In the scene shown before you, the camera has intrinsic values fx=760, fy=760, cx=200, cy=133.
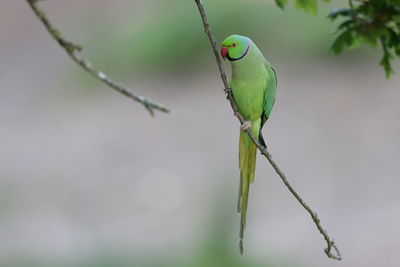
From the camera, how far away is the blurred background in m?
6.70

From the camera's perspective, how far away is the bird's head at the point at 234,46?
1.08 metres

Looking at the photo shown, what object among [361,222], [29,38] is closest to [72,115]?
[29,38]

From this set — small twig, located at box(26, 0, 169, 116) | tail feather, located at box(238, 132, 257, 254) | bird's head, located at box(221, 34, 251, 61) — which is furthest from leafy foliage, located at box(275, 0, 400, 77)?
small twig, located at box(26, 0, 169, 116)

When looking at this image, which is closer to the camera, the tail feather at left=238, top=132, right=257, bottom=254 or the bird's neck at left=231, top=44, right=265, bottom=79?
the bird's neck at left=231, top=44, right=265, bottom=79

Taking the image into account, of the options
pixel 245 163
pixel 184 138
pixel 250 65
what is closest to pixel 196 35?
pixel 184 138

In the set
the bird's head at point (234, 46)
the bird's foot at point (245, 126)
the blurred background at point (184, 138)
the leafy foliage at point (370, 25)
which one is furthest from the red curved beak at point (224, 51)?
the blurred background at point (184, 138)

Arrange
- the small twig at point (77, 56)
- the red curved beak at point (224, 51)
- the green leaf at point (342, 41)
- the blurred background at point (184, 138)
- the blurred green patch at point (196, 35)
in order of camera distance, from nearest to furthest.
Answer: the small twig at point (77, 56), the red curved beak at point (224, 51), the green leaf at point (342, 41), the blurred background at point (184, 138), the blurred green patch at point (196, 35)

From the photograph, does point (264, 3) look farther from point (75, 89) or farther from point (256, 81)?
point (256, 81)

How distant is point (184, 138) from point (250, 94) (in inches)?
305

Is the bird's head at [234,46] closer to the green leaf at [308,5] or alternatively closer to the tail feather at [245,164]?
the tail feather at [245,164]

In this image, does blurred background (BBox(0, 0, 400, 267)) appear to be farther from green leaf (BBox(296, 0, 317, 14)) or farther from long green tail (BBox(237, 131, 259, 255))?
long green tail (BBox(237, 131, 259, 255))

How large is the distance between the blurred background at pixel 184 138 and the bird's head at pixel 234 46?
4251mm

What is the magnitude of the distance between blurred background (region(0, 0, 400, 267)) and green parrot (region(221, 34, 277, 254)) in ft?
13.2

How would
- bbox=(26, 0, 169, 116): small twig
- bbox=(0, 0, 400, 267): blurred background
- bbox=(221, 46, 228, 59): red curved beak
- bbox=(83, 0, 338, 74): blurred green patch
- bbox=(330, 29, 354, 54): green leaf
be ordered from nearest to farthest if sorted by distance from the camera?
bbox=(26, 0, 169, 116): small twig < bbox=(221, 46, 228, 59): red curved beak < bbox=(330, 29, 354, 54): green leaf < bbox=(0, 0, 400, 267): blurred background < bbox=(83, 0, 338, 74): blurred green patch
